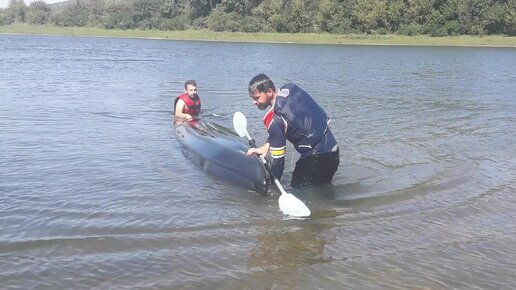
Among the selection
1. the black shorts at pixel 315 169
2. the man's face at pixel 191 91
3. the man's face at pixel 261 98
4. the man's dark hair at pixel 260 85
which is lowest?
the black shorts at pixel 315 169

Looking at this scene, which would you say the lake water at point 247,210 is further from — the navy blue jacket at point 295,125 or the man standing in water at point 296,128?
the navy blue jacket at point 295,125

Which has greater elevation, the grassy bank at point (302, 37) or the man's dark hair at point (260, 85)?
the man's dark hair at point (260, 85)

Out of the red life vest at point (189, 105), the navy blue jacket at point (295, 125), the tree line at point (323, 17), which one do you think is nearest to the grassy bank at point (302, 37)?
the tree line at point (323, 17)

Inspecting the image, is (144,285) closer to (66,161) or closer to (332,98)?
(66,161)

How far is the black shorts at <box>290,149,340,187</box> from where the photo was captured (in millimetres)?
7102

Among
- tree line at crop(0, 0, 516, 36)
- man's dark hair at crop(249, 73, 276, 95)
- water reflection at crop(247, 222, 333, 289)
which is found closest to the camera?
water reflection at crop(247, 222, 333, 289)

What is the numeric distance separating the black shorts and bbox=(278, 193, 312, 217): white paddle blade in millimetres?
653

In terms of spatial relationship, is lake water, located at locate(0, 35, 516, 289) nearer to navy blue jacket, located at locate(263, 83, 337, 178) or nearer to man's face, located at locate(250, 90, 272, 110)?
navy blue jacket, located at locate(263, 83, 337, 178)

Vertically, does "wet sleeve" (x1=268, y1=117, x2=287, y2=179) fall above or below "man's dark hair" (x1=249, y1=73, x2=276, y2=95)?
below

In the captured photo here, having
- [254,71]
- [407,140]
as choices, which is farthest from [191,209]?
[254,71]

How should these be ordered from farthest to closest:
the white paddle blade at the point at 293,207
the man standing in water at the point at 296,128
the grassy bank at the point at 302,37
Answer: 1. the grassy bank at the point at 302,37
2. the white paddle blade at the point at 293,207
3. the man standing in water at the point at 296,128

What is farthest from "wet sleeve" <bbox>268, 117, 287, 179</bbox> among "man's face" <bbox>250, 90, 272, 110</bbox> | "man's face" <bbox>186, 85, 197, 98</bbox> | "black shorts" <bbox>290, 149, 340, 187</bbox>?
"man's face" <bbox>186, 85, 197, 98</bbox>

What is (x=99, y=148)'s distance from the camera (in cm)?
1056

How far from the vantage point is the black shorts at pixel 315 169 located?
7.10 m
